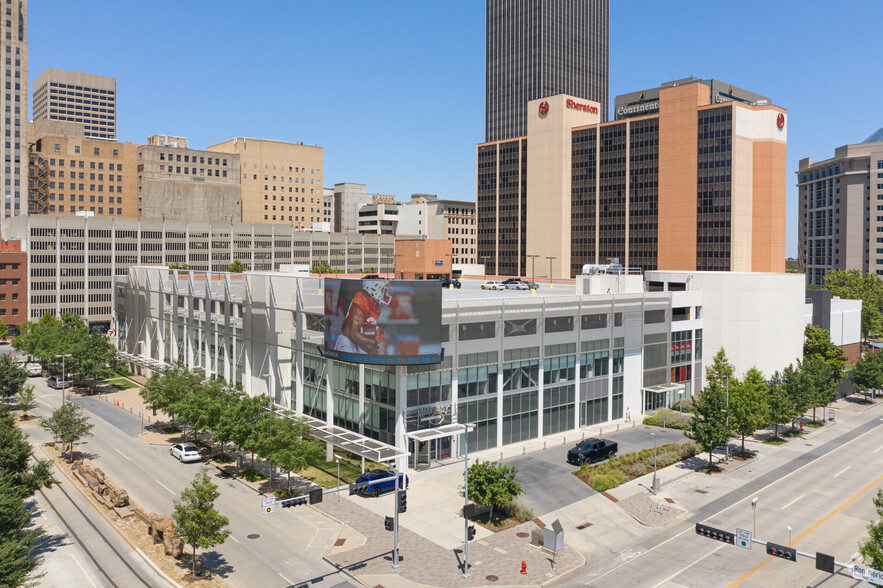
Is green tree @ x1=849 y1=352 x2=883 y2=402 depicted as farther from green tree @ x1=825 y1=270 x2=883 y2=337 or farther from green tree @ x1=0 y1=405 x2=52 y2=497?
green tree @ x1=0 y1=405 x2=52 y2=497

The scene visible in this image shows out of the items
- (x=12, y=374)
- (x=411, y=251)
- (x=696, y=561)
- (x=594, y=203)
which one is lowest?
(x=696, y=561)

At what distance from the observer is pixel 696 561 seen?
131 feet

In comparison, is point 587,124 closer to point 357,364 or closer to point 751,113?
point 751,113

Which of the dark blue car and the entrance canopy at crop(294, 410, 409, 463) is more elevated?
the entrance canopy at crop(294, 410, 409, 463)

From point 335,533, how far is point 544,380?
94.5ft

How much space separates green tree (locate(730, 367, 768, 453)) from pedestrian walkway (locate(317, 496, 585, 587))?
85.2 feet

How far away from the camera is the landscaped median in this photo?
52.0 metres

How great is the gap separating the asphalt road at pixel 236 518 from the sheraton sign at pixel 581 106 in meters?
124

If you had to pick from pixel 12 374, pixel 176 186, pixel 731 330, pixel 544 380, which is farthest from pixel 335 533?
pixel 176 186

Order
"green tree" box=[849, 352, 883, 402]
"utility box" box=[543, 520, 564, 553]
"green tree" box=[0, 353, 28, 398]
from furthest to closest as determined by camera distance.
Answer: "green tree" box=[849, 352, 883, 402]
"green tree" box=[0, 353, 28, 398]
"utility box" box=[543, 520, 564, 553]

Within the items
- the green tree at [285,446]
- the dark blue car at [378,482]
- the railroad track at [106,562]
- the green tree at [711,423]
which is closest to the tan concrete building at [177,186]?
the green tree at [285,446]

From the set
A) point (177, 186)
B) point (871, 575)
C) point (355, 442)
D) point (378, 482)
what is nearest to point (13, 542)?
point (378, 482)

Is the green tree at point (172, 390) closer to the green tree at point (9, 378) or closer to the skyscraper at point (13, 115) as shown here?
the green tree at point (9, 378)

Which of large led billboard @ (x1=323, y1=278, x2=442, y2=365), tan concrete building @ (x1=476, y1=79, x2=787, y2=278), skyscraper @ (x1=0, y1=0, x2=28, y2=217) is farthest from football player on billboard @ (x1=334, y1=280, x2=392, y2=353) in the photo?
skyscraper @ (x1=0, y1=0, x2=28, y2=217)
